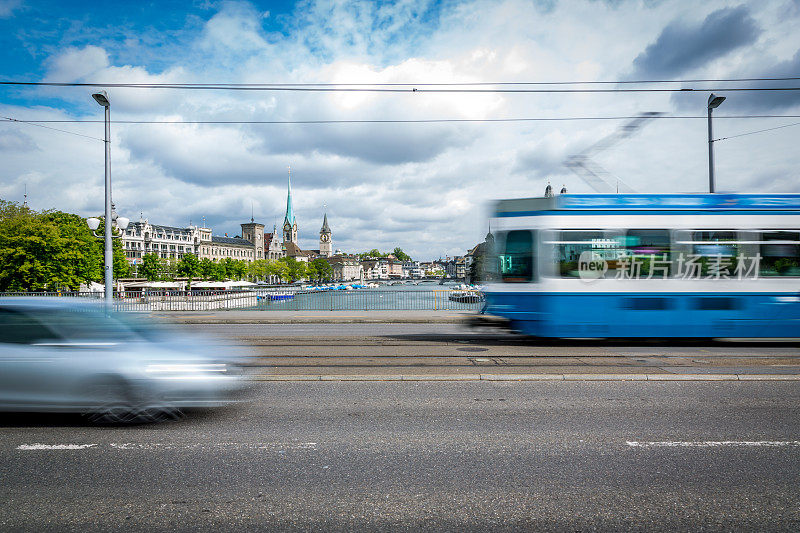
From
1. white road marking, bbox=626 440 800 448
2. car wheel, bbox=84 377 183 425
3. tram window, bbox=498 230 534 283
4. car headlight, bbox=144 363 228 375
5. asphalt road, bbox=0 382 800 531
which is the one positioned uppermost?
tram window, bbox=498 230 534 283

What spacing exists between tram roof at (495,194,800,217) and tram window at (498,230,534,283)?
2.00ft

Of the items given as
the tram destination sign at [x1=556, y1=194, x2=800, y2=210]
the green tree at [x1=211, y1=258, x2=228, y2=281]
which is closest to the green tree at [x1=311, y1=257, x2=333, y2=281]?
the green tree at [x1=211, y1=258, x2=228, y2=281]

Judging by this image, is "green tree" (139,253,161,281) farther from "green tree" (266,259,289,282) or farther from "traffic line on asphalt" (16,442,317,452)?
"traffic line on asphalt" (16,442,317,452)

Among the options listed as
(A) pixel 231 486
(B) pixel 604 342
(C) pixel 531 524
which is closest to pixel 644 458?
(C) pixel 531 524

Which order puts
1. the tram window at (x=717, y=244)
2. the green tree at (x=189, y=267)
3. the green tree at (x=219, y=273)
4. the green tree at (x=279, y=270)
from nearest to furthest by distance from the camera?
the tram window at (x=717, y=244)
the green tree at (x=189, y=267)
the green tree at (x=219, y=273)
the green tree at (x=279, y=270)

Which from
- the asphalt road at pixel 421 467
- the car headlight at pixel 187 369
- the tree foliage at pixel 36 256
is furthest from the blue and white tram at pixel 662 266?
the tree foliage at pixel 36 256

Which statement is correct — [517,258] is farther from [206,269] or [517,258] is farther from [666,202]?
[206,269]

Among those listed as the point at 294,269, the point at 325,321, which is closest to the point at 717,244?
the point at 325,321

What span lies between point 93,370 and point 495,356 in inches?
274

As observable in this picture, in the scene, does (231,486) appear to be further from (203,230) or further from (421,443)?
(203,230)

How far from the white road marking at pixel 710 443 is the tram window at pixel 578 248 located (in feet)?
19.9

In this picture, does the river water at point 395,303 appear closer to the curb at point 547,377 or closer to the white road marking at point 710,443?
the curb at point 547,377

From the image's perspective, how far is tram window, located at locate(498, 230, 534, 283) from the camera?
10.7m

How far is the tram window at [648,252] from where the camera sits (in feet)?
34.8
